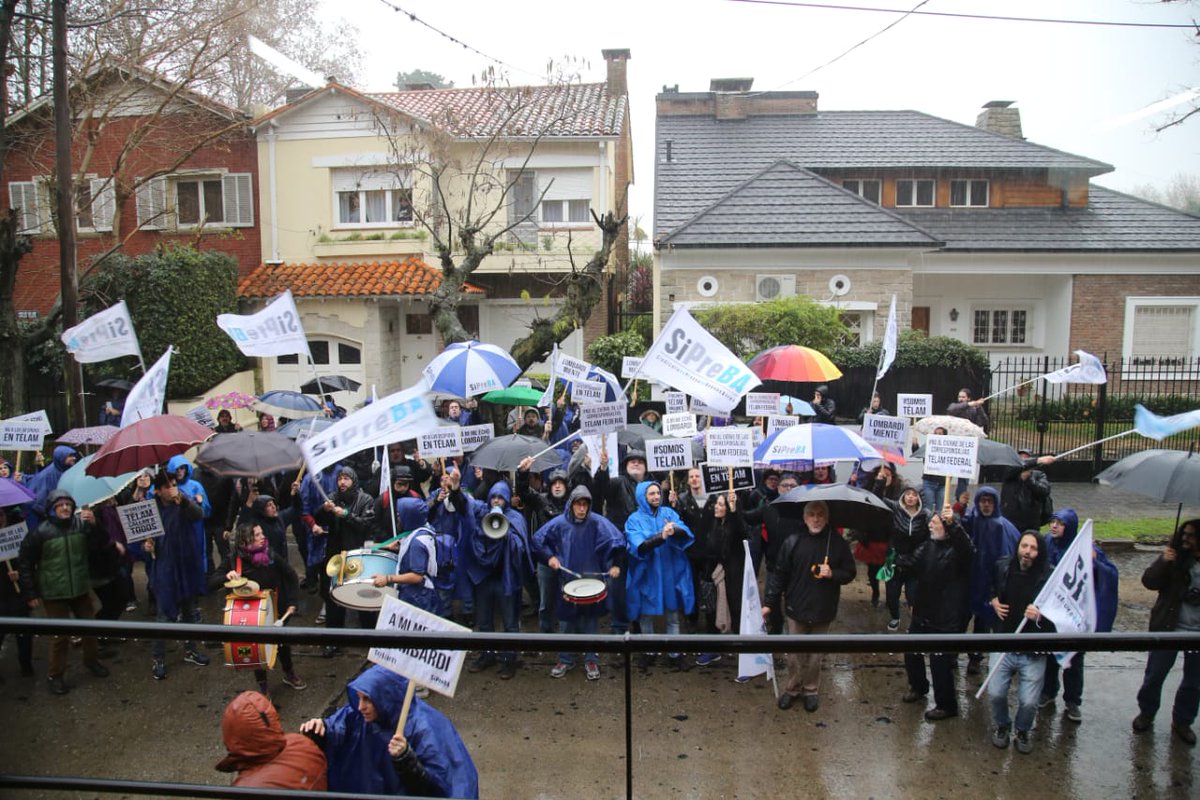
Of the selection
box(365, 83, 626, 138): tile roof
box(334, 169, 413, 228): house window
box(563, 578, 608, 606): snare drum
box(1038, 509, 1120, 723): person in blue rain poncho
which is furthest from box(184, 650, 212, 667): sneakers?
box(334, 169, 413, 228): house window

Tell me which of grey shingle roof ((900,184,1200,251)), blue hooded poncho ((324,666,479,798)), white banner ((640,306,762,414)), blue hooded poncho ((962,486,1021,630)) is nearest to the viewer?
blue hooded poncho ((324,666,479,798))

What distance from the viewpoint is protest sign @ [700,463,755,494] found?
304 inches

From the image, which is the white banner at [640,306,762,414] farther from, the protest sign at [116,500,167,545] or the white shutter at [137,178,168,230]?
the white shutter at [137,178,168,230]

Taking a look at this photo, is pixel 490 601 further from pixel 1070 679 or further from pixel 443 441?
pixel 1070 679

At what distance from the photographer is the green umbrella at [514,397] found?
488 inches

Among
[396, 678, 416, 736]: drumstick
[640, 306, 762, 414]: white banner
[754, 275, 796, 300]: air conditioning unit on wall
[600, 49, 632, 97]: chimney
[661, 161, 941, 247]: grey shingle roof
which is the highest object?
[600, 49, 632, 97]: chimney

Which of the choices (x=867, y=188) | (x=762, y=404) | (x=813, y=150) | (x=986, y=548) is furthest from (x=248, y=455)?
(x=813, y=150)

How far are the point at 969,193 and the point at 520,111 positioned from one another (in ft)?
41.9

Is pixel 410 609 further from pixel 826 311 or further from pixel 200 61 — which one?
pixel 200 61

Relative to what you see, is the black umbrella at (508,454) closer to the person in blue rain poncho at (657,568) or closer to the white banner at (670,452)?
the white banner at (670,452)

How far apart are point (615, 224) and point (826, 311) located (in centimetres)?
512

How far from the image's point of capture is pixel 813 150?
80.2 feet

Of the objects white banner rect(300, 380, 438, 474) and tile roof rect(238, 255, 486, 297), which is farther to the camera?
tile roof rect(238, 255, 486, 297)

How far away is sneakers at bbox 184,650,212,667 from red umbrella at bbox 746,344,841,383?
22.7 feet
